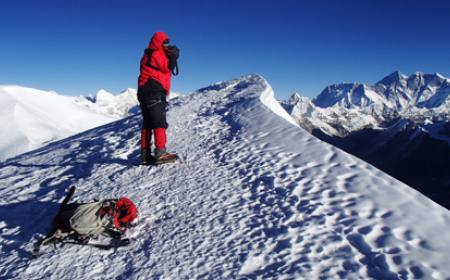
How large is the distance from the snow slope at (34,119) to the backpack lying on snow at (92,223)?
3270 cm

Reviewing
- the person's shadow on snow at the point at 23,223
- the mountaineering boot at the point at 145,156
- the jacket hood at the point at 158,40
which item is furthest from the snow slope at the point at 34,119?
the jacket hood at the point at 158,40

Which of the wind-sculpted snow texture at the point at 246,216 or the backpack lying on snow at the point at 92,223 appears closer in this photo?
the wind-sculpted snow texture at the point at 246,216

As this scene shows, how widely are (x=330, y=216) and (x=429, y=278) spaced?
1597 mm

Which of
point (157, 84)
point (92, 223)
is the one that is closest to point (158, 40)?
point (157, 84)

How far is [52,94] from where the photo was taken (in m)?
54.6

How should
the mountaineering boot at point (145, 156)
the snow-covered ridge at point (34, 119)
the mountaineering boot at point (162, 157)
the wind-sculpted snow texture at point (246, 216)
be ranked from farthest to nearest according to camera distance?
the snow-covered ridge at point (34, 119), the mountaineering boot at point (145, 156), the mountaineering boot at point (162, 157), the wind-sculpted snow texture at point (246, 216)

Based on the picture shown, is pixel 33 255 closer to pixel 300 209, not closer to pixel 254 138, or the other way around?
pixel 300 209

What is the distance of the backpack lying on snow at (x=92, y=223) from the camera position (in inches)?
212

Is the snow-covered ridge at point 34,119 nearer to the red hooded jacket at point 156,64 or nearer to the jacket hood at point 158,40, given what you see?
the red hooded jacket at point 156,64

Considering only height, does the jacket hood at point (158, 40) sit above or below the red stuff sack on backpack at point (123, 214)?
above

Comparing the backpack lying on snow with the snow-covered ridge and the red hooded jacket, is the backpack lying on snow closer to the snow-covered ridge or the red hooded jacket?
the red hooded jacket

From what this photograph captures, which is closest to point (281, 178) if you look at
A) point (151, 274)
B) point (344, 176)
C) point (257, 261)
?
point (344, 176)

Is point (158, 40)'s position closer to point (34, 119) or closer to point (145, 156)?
point (145, 156)

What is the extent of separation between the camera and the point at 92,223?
212 inches
